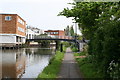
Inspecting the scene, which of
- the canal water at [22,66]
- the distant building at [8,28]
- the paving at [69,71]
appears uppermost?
the distant building at [8,28]

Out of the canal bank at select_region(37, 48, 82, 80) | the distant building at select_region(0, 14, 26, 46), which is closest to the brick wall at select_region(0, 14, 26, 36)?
the distant building at select_region(0, 14, 26, 46)

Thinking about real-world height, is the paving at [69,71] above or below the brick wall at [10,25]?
below

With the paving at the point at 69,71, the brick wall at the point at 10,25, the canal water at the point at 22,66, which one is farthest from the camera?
the brick wall at the point at 10,25

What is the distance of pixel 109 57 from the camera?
9688 millimetres

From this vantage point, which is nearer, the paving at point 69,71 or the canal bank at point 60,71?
the canal bank at point 60,71

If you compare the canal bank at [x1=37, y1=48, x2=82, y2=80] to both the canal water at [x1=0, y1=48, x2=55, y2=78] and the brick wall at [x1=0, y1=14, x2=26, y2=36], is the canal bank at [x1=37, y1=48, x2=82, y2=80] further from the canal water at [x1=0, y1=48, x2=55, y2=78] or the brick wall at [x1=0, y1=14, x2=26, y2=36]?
the brick wall at [x1=0, y1=14, x2=26, y2=36]

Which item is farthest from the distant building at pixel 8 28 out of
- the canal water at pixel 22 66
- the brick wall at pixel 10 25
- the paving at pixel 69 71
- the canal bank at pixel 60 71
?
the canal bank at pixel 60 71

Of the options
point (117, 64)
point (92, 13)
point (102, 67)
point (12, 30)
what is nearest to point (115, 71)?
point (117, 64)

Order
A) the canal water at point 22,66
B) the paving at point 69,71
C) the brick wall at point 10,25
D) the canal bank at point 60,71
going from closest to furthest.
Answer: the canal bank at point 60,71 < the paving at point 69,71 < the canal water at point 22,66 < the brick wall at point 10,25

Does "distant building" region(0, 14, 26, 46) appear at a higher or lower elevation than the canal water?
higher

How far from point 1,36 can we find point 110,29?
53.3 metres

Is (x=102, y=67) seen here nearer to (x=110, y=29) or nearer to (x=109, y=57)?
(x=109, y=57)

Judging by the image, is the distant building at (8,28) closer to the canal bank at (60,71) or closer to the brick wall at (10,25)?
the brick wall at (10,25)

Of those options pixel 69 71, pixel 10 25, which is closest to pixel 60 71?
pixel 69 71
